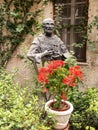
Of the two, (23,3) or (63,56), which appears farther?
(23,3)

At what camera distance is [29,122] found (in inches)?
102

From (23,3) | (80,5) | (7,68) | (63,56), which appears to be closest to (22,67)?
(7,68)

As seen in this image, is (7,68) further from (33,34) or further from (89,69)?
(89,69)

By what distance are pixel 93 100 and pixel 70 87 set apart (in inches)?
36.9

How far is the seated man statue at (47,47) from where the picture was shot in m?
3.57

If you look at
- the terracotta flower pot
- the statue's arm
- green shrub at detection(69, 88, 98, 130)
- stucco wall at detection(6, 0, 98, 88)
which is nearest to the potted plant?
the terracotta flower pot

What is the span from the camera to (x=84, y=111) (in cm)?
401

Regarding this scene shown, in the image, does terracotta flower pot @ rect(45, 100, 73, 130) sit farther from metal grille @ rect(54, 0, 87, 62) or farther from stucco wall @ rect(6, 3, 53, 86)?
stucco wall @ rect(6, 3, 53, 86)

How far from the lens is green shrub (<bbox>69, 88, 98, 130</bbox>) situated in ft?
12.1

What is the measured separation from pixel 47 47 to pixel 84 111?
117cm

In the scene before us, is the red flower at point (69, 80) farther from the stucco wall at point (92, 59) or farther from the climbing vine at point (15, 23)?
the climbing vine at point (15, 23)

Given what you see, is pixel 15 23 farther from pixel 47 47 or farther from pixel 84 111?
pixel 84 111

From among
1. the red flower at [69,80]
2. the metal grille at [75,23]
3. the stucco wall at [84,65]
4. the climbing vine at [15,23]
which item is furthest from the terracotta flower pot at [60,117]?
the climbing vine at [15,23]

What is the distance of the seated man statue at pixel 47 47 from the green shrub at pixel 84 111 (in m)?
0.80
